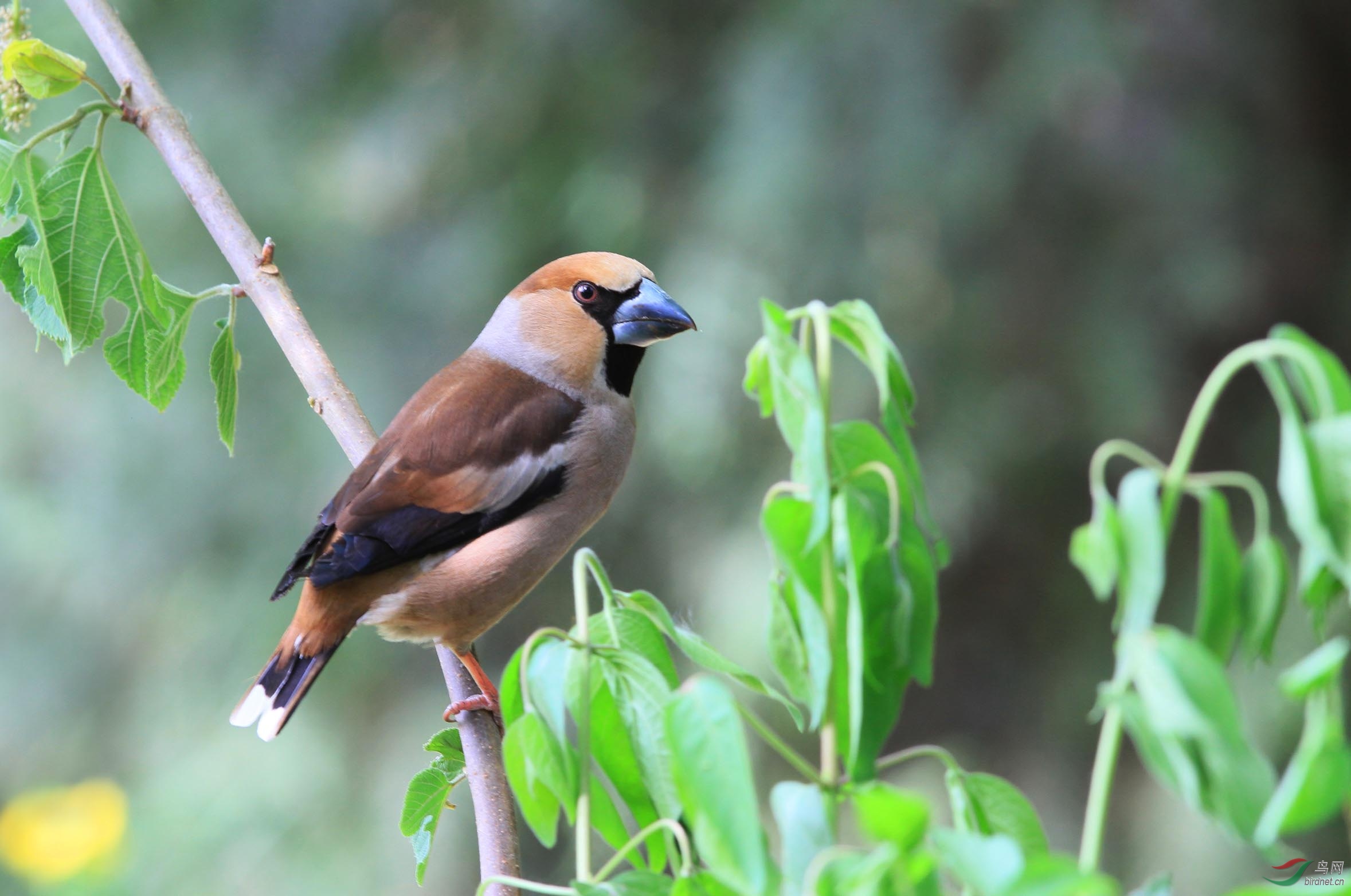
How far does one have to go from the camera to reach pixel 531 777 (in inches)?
31.4

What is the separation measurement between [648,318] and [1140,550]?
1445 mm

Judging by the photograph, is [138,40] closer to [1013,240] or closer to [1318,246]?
[1013,240]

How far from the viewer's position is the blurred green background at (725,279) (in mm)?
3555

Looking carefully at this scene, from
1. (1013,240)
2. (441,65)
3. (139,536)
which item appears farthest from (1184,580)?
(139,536)

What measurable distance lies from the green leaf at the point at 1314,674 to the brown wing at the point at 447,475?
138cm

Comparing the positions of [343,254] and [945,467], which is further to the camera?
[343,254]

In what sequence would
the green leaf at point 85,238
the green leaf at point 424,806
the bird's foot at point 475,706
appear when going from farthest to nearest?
the bird's foot at point 475,706 → the green leaf at point 85,238 → the green leaf at point 424,806

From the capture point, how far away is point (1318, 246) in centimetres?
404

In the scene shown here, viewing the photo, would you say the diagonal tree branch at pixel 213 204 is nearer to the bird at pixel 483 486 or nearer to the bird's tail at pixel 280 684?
the bird at pixel 483 486

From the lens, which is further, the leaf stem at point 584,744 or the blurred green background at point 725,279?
the blurred green background at point 725,279

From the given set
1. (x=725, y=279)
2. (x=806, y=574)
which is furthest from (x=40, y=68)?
(x=725, y=279)

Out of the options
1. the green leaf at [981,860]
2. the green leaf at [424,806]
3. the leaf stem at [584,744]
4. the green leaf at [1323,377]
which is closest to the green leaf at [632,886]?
the leaf stem at [584,744]

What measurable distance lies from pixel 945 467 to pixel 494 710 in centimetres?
213

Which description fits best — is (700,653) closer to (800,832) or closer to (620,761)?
(620,761)
